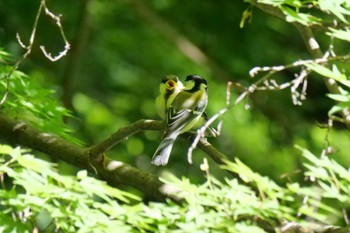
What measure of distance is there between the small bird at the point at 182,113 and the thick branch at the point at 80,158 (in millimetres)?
236

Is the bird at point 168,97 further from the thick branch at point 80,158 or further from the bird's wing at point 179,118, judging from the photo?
the thick branch at point 80,158

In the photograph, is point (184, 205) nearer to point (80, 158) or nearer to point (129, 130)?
point (129, 130)

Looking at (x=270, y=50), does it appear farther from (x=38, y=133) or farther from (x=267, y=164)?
(x=38, y=133)

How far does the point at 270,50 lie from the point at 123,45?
51.1 inches

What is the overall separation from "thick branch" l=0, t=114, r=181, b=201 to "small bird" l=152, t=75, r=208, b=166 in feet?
0.78

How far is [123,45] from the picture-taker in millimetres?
7105

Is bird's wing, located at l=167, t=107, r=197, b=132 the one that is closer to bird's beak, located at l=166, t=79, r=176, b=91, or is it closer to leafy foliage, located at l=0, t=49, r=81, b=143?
bird's beak, located at l=166, t=79, r=176, b=91

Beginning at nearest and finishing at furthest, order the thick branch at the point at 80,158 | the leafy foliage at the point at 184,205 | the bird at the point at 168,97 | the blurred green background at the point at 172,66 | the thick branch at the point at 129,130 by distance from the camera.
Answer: the leafy foliage at the point at 184,205 < the thick branch at the point at 129,130 < the thick branch at the point at 80,158 < the bird at the point at 168,97 < the blurred green background at the point at 172,66

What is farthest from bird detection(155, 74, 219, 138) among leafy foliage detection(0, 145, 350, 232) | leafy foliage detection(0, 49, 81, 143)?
leafy foliage detection(0, 145, 350, 232)

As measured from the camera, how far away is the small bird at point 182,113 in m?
3.52

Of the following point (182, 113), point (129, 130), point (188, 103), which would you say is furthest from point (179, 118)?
point (129, 130)

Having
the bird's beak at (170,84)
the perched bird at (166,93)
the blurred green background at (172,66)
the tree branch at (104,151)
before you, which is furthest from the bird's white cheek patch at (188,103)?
the blurred green background at (172,66)

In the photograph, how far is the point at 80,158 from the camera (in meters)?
3.44

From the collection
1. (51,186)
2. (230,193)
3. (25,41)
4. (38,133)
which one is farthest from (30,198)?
(25,41)
